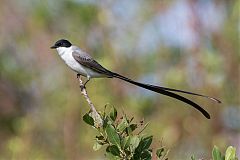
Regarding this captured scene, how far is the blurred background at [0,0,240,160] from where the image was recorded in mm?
6211

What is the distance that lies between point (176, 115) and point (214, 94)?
41.5 inches

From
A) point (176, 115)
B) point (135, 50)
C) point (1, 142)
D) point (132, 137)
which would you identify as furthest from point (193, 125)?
point (132, 137)

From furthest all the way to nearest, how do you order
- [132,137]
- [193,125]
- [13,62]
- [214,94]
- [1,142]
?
[1,142] < [13,62] < [193,125] < [214,94] < [132,137]

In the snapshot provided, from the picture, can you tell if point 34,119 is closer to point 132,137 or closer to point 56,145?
point 56,145

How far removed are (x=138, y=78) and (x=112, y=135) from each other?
4.93m

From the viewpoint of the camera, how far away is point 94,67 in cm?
346

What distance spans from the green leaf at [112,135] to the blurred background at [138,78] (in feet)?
10.6

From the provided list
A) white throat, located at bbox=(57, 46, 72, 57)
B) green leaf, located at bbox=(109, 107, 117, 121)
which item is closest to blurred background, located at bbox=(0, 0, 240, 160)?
white throat, located at bbox=(57, 46, 72, 57)

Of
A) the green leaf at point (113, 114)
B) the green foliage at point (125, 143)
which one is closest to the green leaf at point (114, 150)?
the green foliage at point (125, 143)

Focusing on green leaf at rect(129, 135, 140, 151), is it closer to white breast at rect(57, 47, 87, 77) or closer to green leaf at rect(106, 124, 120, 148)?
green leaf at rect(106, 124, 120, 148)

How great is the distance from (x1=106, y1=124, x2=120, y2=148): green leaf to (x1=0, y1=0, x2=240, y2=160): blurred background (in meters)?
3.22

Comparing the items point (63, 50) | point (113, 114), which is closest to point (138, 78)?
point (63, 50)

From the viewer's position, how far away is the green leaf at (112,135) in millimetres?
2371

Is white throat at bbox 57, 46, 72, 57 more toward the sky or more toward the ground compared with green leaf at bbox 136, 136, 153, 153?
more toward the sky
